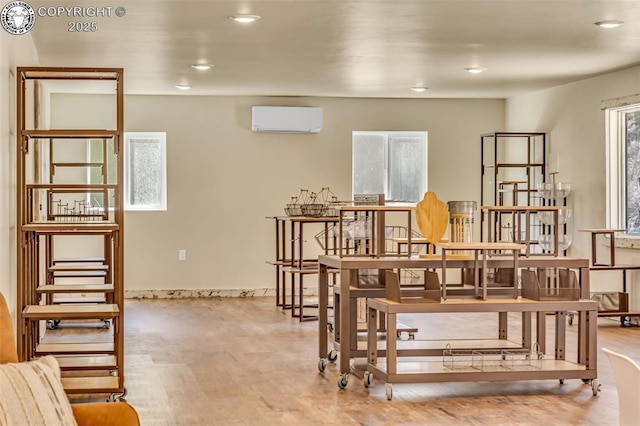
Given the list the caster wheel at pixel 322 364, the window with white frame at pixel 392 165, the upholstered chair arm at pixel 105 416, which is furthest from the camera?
the window with white frame at pixel 392 165

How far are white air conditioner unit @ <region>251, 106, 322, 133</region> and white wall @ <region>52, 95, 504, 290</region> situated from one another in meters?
0.15

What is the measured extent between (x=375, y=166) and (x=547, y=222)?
132 inches

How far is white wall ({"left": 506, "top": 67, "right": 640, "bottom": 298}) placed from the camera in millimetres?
8953

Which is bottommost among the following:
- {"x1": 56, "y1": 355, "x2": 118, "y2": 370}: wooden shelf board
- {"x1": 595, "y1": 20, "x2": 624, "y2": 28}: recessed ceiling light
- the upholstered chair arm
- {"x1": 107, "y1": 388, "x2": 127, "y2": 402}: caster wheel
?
{"x1": 107, "y1": 388, "x2": 127, "y2": 402}: caster wheel

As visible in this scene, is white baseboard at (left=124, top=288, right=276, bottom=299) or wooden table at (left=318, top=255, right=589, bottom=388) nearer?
wooden table at (left=318, top=255, right=589, bottom=388)

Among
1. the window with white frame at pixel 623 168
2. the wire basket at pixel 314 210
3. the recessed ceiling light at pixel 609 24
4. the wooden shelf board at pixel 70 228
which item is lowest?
the wooden shelf board at pixel 70 228

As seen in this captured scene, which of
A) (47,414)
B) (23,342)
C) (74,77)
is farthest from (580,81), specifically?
(47,414)

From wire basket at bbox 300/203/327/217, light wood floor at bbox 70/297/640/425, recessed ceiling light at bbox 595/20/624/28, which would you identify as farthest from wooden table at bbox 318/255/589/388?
wire basket at bbox 300/203/327/217

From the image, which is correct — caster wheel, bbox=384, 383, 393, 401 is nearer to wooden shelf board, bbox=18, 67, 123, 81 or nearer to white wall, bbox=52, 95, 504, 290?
wooden shelf board, bbox=18, 67, 123, 81

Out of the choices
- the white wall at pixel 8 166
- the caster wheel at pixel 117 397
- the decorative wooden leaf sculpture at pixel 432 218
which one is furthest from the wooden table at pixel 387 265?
the white wall at pixel 8 166

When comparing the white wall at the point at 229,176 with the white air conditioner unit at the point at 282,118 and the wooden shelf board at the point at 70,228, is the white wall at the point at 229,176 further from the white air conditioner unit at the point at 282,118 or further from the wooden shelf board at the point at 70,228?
the wooden shelf board at the point at 70,228

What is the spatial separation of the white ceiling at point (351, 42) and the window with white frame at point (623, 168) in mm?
522

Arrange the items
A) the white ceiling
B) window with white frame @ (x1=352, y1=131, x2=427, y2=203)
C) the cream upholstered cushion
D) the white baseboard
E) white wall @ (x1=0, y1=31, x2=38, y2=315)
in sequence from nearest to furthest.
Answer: the cream upholstered cushion → white wall @ (x1=0, y1=31, x2=38, y2=315) → the white ceiling → the white baseboard → window with white frame @ (x1=352, y1=131, x2=427, y2=203)

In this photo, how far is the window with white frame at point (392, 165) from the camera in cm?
1152
